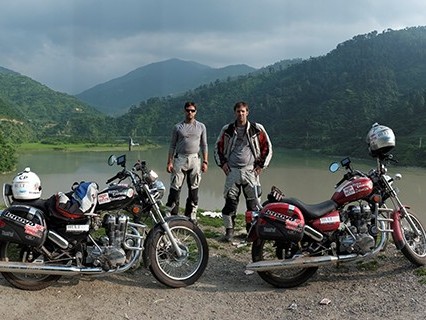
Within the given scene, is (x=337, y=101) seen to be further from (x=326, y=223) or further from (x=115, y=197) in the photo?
(x=115, y=197)

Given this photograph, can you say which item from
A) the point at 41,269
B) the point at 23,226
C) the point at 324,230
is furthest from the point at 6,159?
the point at 324,230

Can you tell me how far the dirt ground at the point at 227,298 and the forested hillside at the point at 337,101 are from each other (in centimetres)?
4562

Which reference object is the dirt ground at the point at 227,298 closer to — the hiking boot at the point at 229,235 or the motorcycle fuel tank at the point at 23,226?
the motorcycle fuel tank at the point at 23,226

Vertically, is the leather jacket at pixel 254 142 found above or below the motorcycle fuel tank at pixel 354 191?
above

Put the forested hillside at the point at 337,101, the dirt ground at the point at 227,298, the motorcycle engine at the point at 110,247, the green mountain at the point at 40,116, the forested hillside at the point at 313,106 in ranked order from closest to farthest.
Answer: the dirt ground at the point at 227,298 < the motorcycle engine at the point at 110,247 < the forested hillside at the point at 337,101 < the forested hillside at the point at 313,106 < the green mountain at the point at 40,116

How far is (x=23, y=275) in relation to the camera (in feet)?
13.4

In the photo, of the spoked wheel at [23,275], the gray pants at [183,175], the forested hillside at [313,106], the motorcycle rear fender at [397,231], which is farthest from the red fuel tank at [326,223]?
the forested hillside at [313,106]

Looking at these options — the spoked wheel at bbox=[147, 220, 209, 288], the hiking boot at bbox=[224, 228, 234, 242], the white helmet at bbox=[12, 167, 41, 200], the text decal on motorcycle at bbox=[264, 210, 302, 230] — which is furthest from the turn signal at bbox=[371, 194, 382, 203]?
the white helmet at bbox=[12, 167, 41, 200]

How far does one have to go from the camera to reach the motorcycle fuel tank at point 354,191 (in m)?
4.43

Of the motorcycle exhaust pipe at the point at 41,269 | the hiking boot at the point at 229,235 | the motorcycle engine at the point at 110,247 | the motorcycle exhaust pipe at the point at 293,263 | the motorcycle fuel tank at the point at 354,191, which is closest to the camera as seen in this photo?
the motorcycle exhaust pipe at the point at 41,269

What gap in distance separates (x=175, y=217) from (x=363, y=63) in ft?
354

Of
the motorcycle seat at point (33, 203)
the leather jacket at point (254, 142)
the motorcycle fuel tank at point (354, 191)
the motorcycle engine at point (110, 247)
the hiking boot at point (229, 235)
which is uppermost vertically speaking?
the leather jacket at point (254, 142)

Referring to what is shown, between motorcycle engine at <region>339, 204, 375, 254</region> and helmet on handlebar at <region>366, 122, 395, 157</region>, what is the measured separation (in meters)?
0.72

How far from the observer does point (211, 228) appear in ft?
22.9
